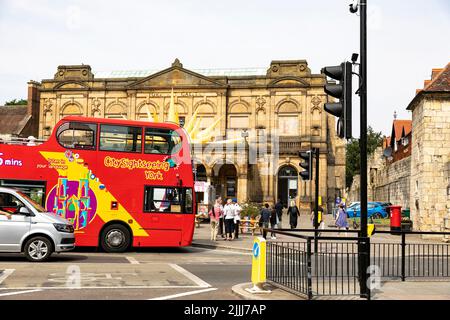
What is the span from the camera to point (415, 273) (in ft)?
45.8

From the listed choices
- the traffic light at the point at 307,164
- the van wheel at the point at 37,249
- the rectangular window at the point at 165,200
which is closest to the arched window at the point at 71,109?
the rectangular window at the point at 165,200

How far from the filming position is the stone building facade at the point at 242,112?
5675 cm

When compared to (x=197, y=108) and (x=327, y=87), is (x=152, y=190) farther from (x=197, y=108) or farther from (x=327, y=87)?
(x=197, y=108)

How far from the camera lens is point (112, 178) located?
66.4 feet

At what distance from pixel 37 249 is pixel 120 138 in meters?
5.24

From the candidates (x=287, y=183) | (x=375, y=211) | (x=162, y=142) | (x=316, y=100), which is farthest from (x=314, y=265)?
(x=316, y=100)

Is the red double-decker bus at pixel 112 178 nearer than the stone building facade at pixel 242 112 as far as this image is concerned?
Yes

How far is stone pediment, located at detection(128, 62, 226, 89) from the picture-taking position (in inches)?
2379

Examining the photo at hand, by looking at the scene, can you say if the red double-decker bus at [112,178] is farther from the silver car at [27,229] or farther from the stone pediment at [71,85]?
the stone pediment at [71,85]

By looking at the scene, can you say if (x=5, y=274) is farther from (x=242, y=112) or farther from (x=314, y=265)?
(x=242, y=112)

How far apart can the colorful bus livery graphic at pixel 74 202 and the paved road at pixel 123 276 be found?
119 cm

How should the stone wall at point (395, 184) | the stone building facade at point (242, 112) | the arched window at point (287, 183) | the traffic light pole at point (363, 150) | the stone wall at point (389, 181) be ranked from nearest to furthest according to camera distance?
the traffic light pole at point (363, 150) < the stone wall at point (395, 184) < the stone wall at point (389, 181) < the stone building facade at point (242, 112) < the arched window at point (287, 183)
